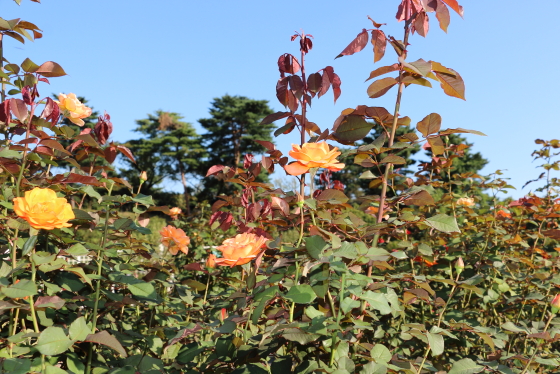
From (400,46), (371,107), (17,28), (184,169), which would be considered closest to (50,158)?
(17,28)

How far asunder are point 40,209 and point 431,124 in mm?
1028

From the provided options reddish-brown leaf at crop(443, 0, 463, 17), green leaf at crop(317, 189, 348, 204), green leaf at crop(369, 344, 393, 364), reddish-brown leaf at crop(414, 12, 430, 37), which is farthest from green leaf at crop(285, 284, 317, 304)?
reddish-brown leaf at crop(443, 0, 463, 17)

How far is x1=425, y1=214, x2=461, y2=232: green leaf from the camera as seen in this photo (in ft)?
3.91

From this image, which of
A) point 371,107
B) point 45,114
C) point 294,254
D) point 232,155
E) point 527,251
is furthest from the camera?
point 232,155

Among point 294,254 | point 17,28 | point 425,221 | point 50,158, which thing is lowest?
point 294,254

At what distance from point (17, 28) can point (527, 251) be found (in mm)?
2851

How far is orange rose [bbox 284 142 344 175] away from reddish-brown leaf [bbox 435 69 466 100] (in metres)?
0.35

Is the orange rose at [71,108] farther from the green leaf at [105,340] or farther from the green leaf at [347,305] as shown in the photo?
the green leaf at [347,305]

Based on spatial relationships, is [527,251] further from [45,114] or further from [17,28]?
[17,28]

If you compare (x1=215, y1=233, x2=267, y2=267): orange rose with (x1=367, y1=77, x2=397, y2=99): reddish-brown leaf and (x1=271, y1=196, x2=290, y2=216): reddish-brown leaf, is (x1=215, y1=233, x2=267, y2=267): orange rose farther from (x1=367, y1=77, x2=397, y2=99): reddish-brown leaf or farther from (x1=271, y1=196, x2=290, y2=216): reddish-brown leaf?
(x1=367, y1=77, x2=397, y2=99): reddish-brown leaf

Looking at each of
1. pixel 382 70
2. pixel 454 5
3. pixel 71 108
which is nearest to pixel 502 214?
pixel 454 5

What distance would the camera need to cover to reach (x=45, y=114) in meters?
1.48

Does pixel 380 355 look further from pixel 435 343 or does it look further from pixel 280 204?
pixel 280 204

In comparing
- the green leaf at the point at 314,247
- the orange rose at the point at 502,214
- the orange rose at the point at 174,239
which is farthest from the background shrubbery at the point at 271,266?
the orange rose at the point at 502,214
